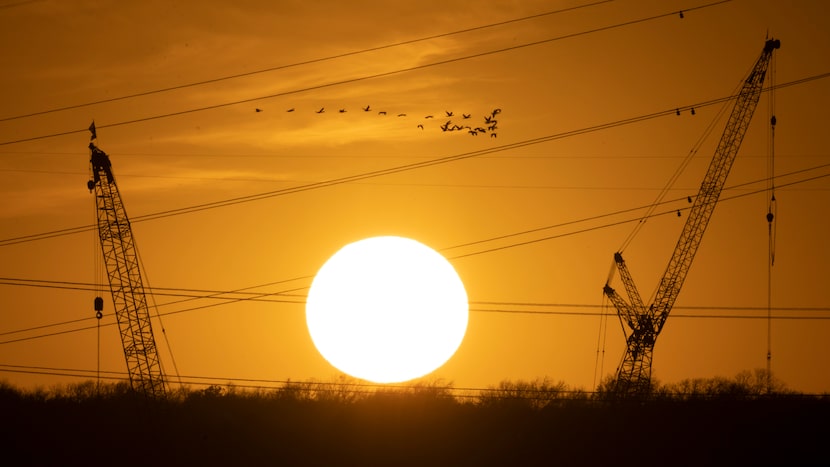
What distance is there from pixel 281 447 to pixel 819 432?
51040mm

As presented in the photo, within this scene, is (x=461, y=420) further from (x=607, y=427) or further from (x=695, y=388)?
(x=695, y=388)

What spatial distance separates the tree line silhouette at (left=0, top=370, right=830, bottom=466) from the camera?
11469 centimetres

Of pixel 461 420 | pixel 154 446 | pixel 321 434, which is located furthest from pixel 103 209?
pixel 461 420

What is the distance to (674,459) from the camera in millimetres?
113188

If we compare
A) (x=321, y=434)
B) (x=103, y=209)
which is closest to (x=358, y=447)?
(x=321, y=434)

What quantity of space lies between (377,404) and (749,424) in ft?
123

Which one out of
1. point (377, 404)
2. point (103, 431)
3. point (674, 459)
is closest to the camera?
point (674, 459)

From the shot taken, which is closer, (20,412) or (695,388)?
(20,412)

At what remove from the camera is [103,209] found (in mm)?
113812

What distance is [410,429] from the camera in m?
124

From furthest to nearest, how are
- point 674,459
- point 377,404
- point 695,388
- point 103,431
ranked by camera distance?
point 695,388 < point 377,404 < point 103,431 < point 674,459

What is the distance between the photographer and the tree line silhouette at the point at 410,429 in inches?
4515

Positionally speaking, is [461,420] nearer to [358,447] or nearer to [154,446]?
[358,447]

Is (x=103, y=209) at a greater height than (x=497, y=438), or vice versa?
(x=103, y=209)
